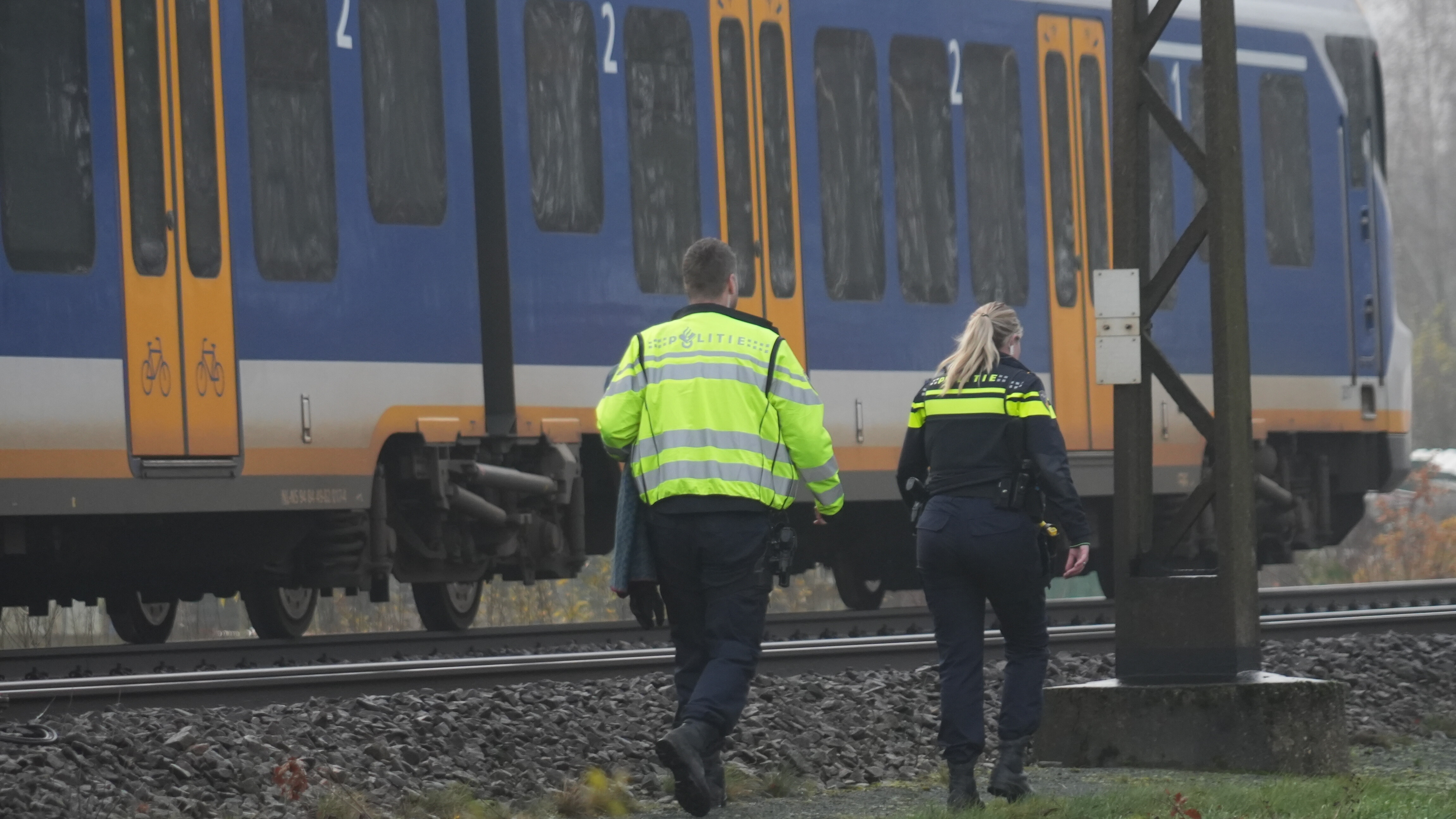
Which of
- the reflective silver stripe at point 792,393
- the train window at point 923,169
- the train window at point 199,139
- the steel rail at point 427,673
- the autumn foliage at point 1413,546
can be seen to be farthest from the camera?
the autumn foliage at point 1413,546

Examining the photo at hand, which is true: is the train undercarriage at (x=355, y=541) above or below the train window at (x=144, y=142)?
below

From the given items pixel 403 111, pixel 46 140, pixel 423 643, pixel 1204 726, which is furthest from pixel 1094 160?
pixel 1204 726

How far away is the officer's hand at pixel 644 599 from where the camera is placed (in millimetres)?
6984

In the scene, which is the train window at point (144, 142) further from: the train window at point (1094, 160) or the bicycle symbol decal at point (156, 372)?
the train window at point (1094, 160)

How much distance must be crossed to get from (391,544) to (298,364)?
1226 mm

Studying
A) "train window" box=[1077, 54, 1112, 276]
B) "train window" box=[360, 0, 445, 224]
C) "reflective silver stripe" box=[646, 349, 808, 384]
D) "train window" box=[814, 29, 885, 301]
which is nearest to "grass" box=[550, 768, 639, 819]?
"reflective silver stripe" box=[646, 349, 808, 384]

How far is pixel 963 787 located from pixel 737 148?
6518mm

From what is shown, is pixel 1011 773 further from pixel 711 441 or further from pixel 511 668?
pixel 511 668

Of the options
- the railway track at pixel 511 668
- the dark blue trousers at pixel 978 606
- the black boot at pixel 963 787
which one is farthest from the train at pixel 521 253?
the black boot at pixel 963 787

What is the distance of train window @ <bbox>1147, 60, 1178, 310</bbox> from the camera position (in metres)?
14.9

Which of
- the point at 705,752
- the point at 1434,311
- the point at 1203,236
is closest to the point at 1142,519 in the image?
the point at 1203,236

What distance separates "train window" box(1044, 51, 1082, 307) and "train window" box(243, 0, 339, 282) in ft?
16.2

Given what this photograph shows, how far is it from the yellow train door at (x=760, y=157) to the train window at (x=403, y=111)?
169 centimetres

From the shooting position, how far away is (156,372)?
10.5 m
